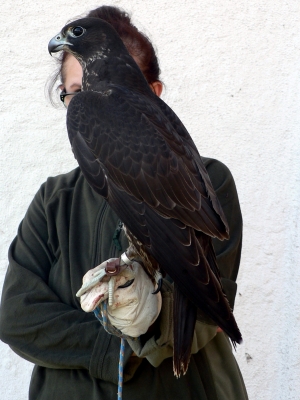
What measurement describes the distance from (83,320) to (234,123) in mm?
1599

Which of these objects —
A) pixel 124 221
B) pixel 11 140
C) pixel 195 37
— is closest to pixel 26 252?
pixel 124 221

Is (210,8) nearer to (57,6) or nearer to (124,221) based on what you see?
(57,6)

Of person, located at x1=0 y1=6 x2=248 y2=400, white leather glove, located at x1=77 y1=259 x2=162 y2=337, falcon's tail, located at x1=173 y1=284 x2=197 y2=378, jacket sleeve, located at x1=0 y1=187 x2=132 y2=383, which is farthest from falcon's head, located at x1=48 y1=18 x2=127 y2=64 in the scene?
falcon's tail, located at x1=173 y1=284 x2=197 y2=378

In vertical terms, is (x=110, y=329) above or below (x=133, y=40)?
below

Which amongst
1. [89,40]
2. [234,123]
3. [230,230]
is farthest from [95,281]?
[234,123]

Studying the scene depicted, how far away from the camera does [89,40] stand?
2365 mm

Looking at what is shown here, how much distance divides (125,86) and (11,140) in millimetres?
1260

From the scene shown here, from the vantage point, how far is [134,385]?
194cm

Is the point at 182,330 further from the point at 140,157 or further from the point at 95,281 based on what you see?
the point at 140,157

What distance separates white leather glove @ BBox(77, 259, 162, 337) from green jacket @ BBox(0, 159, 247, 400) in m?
0.04

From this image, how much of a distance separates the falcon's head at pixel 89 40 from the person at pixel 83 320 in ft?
1.49

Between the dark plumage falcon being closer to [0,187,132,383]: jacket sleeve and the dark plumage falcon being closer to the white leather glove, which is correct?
the white leather glove

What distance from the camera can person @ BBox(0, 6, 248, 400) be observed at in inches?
76.1

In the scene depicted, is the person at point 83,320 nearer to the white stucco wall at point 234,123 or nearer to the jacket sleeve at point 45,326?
the jacket sleeve at point 45,326
